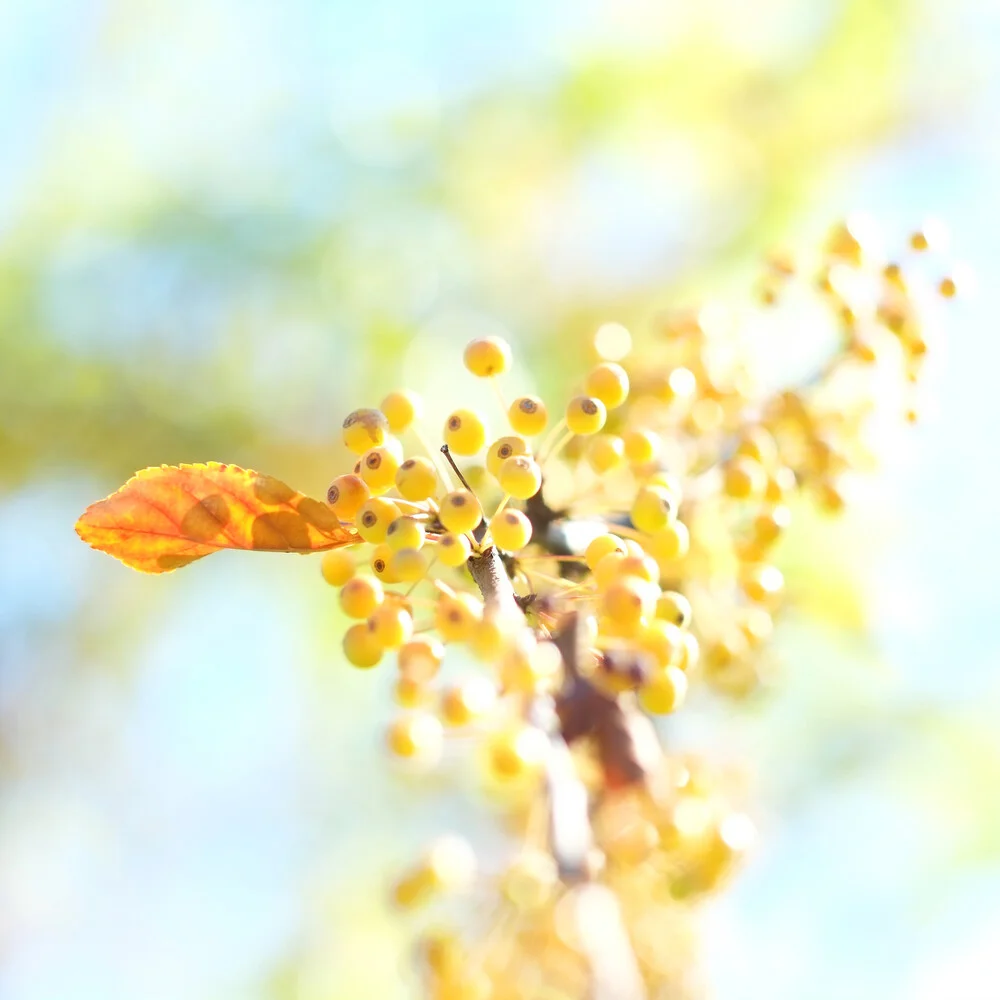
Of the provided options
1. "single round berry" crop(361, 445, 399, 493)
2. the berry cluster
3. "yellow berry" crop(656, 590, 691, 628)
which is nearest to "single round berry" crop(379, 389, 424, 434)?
the berry cluster

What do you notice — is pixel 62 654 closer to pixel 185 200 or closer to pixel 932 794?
pixel 185 200

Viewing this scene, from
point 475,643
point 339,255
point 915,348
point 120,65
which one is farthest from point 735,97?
point 475,643

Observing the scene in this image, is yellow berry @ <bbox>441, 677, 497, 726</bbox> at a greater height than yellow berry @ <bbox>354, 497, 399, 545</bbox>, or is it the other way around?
yellow berry @ <bbox>354, 497, 399, 545</bbox>

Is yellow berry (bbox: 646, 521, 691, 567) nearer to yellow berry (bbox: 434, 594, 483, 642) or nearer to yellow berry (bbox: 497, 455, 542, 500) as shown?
yellow berry (bbox: 497, 455, 542, 500)

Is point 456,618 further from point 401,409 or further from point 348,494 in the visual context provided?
point 401,409

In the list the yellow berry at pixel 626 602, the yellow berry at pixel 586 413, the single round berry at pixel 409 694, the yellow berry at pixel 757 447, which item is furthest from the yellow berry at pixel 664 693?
the yellow berry at pixel 757 447

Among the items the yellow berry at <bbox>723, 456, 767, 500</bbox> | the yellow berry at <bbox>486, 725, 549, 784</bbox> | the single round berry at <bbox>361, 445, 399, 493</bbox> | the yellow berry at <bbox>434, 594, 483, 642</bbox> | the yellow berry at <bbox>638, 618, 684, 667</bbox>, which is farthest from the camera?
the yellow berry at <bbox>723, 456, 767, 500</bbox>

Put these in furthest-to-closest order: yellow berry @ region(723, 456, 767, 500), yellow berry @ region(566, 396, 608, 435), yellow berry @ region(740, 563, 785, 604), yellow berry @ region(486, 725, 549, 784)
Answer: yellow berry @ region(740, 563, 785, 604), yellow berry @ region(723, 456, 767, 500), yellow berry @ region(566, 396, 608, 435), yellow berry @ region(486, 725, 549, 784)
